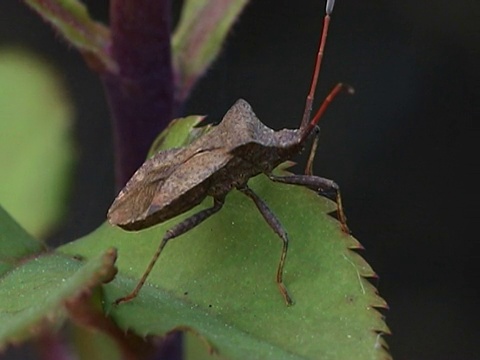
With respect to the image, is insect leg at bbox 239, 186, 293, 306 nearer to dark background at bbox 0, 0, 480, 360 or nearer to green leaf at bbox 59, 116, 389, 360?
green leaf at bbox 59, 116, 389, 360

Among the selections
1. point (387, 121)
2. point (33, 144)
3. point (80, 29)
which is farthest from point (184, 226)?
point (387, 121)

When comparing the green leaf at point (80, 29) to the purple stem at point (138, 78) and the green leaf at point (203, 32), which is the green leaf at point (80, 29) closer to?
the purple stem at point (138, 78)

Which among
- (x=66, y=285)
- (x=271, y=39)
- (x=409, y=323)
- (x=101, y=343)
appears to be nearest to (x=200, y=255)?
(x=66, y=285)

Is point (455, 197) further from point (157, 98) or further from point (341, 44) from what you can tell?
point (157, 98)

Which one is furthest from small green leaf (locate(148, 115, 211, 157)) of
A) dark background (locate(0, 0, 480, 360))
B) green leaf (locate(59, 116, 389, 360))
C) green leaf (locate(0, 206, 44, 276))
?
dark background (locate(0, 0, 480, 360))

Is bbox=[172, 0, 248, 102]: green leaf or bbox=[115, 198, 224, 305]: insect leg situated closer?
bbox=[115, 198, 224, 305]: insect leg
